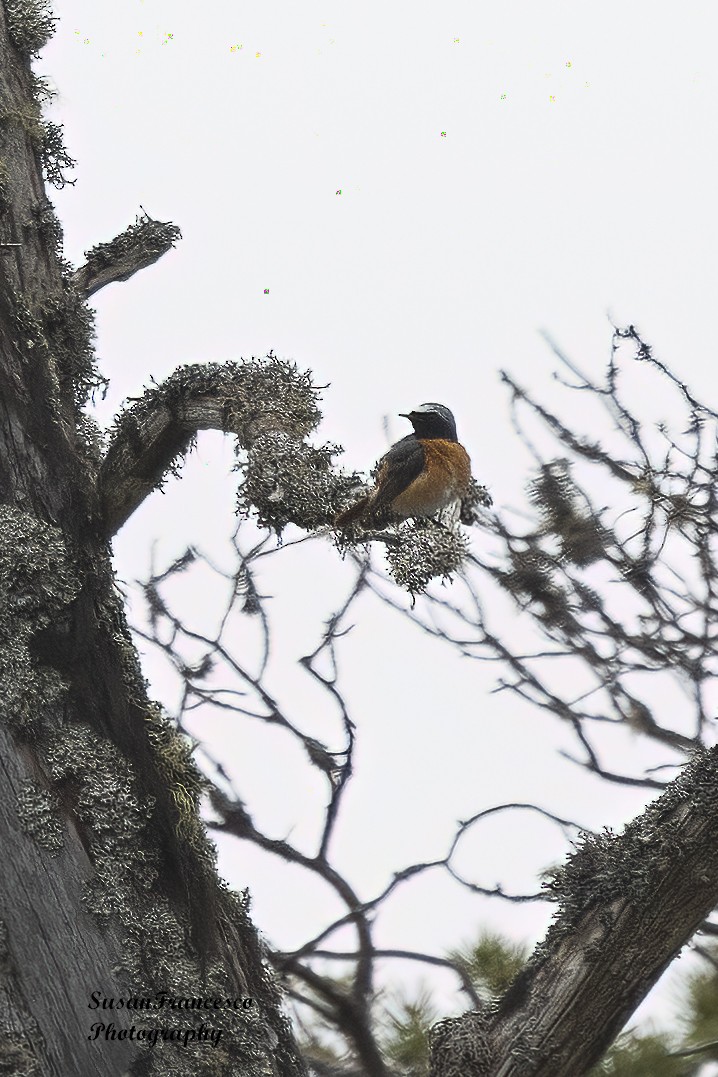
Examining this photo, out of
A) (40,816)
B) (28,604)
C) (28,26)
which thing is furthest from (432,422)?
(28,26)

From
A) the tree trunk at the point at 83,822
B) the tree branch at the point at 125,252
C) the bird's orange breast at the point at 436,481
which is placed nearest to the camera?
the tree trunk at the point at 83,822

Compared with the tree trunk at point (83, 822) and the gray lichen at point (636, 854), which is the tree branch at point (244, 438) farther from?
the gray lichen at point (636, 854)

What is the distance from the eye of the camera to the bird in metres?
1.08

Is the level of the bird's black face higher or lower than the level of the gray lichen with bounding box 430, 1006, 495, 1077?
higher

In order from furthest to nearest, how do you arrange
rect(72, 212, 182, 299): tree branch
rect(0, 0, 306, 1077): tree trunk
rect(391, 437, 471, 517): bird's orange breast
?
1. rect(72, 212, 182, 299): tree branch
2. rect(391, 437, 471, 517): bird's orange breast
3. rect(0, 0, 306, 1077): tree trunk

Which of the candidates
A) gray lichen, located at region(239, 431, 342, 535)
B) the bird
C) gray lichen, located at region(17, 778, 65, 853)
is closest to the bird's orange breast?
the bird

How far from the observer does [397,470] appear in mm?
1124

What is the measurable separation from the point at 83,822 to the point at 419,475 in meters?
0.51

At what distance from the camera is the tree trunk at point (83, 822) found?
3.28 feet

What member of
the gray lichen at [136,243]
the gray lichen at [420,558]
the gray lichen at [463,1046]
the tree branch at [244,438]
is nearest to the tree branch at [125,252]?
the gray lichen at [136,243]

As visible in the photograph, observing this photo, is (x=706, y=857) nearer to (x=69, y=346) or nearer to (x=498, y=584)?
(x=498, y=584)

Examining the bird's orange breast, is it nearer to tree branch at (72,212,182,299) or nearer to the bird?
the bird

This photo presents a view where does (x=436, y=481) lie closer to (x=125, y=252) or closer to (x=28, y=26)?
(x=125, y=252)

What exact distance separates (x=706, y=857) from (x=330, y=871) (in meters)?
0.78
